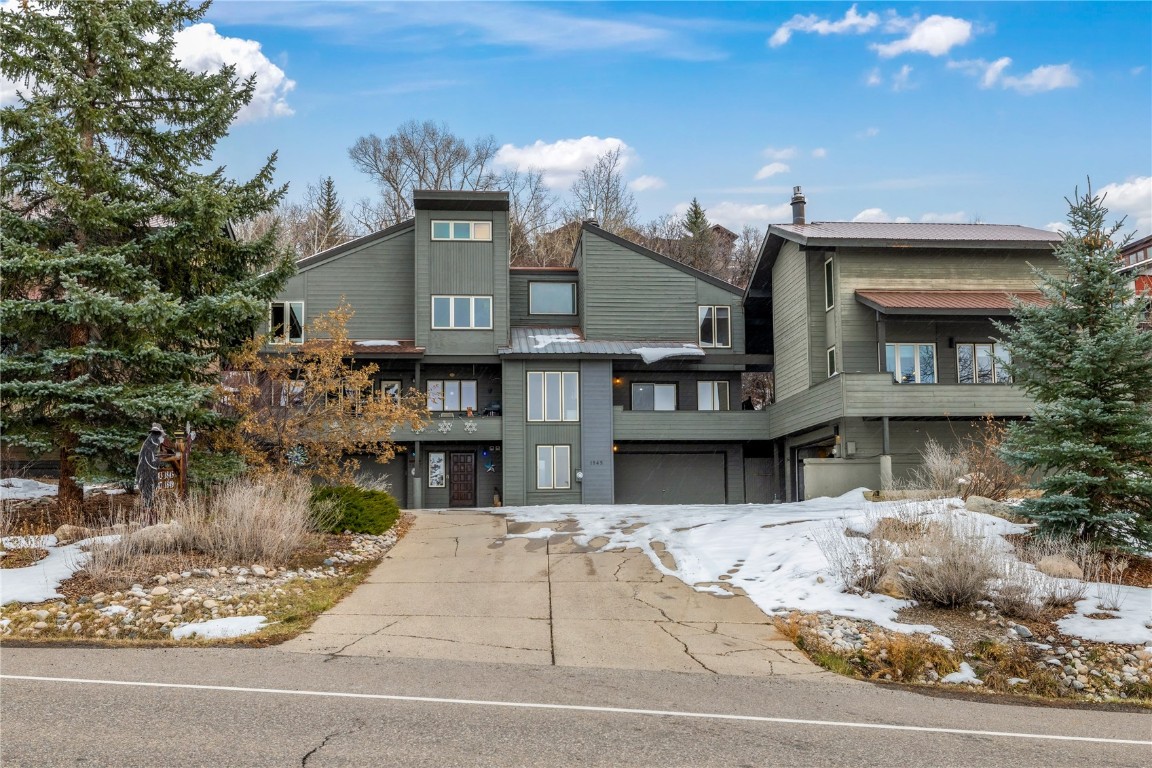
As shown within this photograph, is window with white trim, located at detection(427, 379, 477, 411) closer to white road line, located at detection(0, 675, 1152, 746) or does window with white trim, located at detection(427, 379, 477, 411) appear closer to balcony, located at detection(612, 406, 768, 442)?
balcony, located at detection(612, 406, 768, 442)

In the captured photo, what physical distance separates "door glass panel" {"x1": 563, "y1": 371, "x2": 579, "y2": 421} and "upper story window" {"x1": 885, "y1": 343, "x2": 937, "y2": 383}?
9739 mm

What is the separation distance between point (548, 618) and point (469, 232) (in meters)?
20.4

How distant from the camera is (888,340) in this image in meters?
26.8

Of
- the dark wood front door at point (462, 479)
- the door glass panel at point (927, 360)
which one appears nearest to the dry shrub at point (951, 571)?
the door glass panel at point (927, 360)

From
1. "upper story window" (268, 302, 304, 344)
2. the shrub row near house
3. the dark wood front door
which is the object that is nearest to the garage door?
the dark wood front door

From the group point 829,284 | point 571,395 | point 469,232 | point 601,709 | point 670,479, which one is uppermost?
point 469,232

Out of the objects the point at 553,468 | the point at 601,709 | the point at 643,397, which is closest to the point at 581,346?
the point at 643,397

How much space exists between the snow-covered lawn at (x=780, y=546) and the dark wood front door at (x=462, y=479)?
7267mm

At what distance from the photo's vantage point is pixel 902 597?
1120cm

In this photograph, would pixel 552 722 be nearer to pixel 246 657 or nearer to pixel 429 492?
pixel 246 657

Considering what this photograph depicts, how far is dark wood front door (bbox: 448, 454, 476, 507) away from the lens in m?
29.5

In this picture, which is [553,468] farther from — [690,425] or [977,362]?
[977,362]

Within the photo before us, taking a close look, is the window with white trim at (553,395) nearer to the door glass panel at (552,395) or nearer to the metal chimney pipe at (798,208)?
the door glass panel at (552,395)

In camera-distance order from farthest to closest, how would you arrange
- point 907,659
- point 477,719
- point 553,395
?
point 553,395
point 907,659
point 477,719
